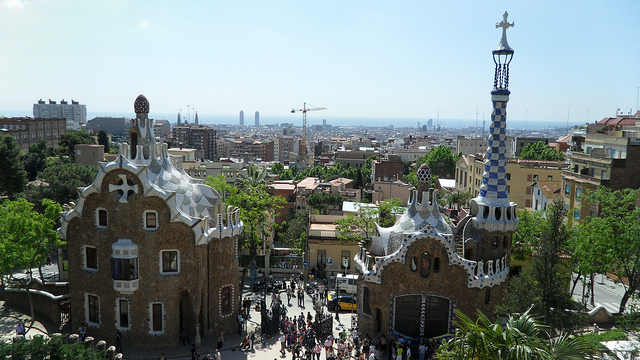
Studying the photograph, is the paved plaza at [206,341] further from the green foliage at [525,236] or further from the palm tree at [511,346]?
the palm tree at [511,346]

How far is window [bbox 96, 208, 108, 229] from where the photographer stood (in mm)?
31172

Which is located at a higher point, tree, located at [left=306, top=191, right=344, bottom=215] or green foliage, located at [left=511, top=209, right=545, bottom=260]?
green foliage, located at [left=511, top=209, right=545, bottom=260]

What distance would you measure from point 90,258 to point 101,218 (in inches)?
113

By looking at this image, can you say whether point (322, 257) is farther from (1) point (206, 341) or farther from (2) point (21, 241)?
(2) point (21, 241)

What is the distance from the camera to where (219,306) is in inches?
1331

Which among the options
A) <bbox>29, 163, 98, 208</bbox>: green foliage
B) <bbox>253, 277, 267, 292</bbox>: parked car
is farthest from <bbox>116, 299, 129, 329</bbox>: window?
<bbox>29, 163, 98, 208</bbox>: green foliage

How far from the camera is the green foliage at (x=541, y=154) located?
101 meters

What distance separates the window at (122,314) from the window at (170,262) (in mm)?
3231

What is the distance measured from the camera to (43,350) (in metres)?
21.6

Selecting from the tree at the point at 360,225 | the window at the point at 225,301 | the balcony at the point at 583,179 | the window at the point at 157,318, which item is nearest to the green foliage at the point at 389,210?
the tree at the point at 360,225

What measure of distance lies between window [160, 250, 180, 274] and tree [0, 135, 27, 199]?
120 ft

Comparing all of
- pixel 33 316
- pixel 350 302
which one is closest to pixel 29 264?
pixel 33 316

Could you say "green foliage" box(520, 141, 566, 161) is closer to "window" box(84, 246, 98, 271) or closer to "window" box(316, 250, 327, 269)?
"window" box(316, 250, 327, 269)

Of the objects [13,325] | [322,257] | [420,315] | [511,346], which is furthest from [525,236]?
[13,325]
